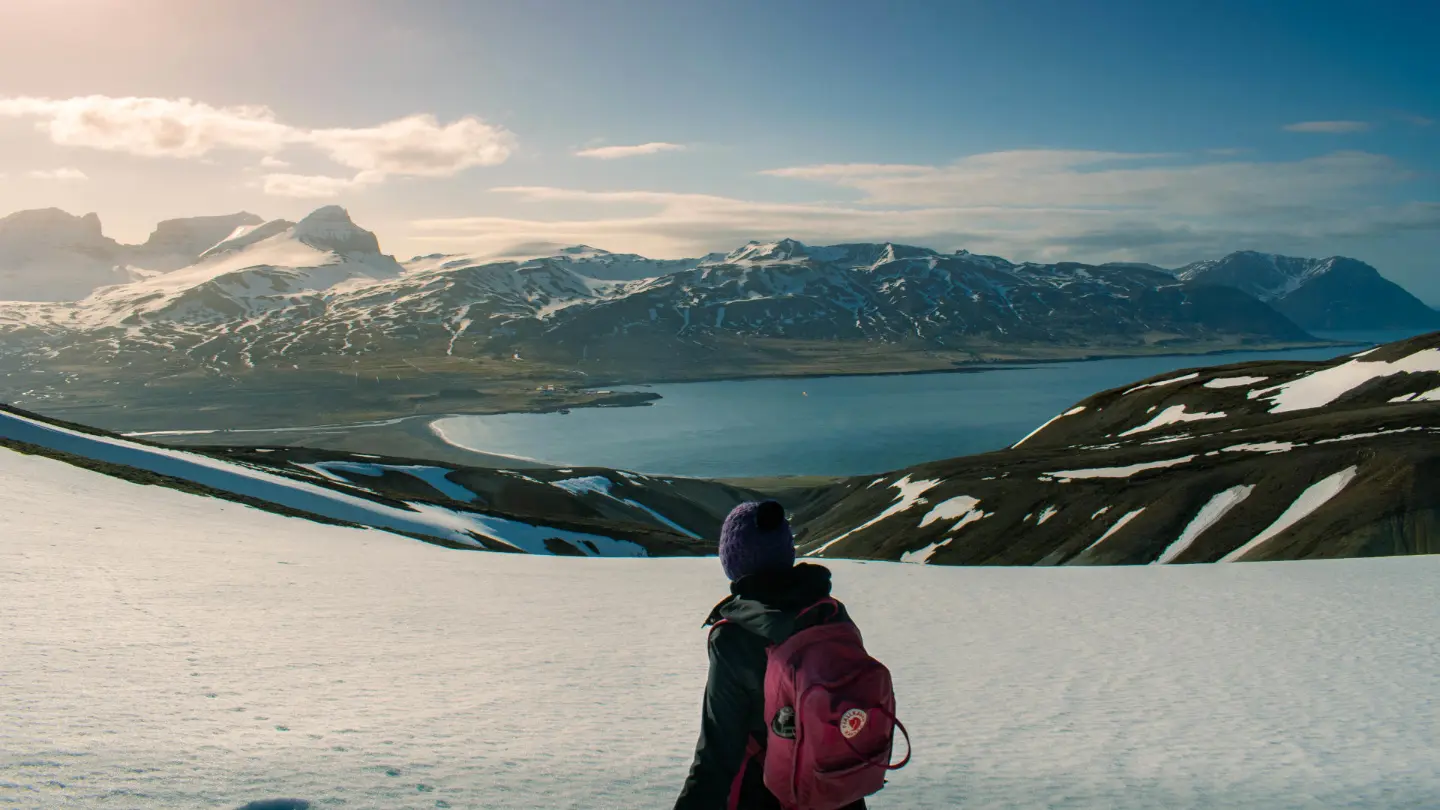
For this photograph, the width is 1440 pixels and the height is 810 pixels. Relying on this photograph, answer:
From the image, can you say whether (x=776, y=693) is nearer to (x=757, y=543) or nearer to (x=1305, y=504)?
(x=757, y=543)

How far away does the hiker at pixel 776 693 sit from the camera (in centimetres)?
427

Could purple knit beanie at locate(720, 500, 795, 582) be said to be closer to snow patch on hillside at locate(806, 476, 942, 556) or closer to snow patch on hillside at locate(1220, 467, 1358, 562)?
snow patch on hillside at locate(1220, 467, 1358, 562)

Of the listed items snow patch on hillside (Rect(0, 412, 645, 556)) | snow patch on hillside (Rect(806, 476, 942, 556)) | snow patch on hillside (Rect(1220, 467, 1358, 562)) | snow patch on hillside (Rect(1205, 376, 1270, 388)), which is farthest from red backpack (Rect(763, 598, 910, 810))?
snow patch on hillside (Rect(1205, 376, 1270, 388))

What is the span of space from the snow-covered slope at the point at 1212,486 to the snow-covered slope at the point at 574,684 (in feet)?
62.0

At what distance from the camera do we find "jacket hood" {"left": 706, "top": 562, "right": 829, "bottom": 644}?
4535mm

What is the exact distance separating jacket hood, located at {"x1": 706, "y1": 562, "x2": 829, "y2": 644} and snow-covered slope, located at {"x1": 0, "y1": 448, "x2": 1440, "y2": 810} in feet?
12.6

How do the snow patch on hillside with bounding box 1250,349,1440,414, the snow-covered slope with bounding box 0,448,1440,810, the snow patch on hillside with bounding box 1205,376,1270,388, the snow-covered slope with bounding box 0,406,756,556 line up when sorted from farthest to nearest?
1. the snow patch on hillside with bounding box 1205,376,1270,388
2. the snow patch on hillside with bounding box 1250,349,1440,414
3. the snow-covered slope with bounding box 0,406,756,556
4. the snow-covered slope with bounding box 0,448,1440,810

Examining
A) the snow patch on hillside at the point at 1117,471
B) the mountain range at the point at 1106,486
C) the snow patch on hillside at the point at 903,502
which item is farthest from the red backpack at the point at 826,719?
the snow patch on hillside at the point at 903,502

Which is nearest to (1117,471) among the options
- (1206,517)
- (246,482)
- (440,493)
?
(1206,517)

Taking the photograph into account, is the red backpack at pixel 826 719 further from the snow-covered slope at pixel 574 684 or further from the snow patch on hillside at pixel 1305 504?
the snow patch on hillside at pixel 1305 504

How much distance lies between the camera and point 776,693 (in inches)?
174

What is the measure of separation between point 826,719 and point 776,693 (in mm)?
321

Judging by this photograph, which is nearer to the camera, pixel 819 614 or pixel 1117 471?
pixel 819 614

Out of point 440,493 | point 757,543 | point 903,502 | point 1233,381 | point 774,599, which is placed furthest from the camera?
point 1233,381
